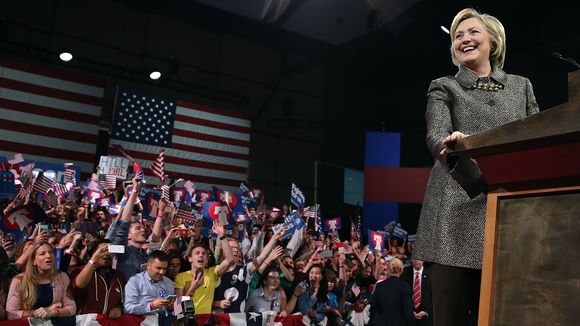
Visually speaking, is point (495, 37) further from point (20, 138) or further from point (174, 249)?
point (20, 138)

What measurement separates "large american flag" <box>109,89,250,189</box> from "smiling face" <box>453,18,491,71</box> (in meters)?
12.6

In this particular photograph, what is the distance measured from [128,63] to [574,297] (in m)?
16.3

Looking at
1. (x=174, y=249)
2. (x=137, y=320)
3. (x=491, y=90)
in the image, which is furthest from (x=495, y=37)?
(x=174, y=249)

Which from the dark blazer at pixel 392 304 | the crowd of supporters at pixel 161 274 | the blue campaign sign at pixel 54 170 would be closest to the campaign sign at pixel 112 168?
the blue campaign sign at pixel 54 170

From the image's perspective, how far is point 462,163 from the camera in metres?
1.25

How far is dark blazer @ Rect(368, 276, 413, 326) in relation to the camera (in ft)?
21.9

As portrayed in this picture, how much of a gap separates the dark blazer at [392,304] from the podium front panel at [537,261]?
590 centimetres

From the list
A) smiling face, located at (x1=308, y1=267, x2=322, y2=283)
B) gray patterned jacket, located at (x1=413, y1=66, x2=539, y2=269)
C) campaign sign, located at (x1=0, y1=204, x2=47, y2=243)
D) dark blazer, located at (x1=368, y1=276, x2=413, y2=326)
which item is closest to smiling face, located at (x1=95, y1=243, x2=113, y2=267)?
campaign sign, located at (x1=0, y1=204, x2=47, y2=243)

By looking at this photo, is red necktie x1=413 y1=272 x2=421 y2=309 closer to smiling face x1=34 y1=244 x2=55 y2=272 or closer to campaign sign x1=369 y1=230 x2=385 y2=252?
campaign sign x1=369 y1=230 x2=385 y2=252

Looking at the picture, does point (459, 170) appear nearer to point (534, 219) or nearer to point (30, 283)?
point (534, 219)

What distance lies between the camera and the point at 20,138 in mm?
12258

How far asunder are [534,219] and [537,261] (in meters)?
0.08

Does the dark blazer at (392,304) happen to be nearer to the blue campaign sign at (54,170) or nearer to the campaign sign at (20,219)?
the campaign sign at (20,219)

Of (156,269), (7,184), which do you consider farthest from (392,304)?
(7,184)
